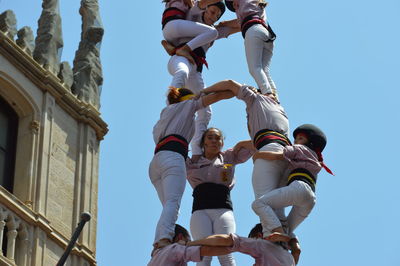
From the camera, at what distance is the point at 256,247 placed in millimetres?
18516

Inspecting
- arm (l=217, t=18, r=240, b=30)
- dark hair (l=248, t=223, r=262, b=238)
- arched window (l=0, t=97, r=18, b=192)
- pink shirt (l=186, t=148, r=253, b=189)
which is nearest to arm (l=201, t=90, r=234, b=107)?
pink shirt (l=186, t=148, r=253, b=189)

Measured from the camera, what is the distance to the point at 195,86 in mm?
21578

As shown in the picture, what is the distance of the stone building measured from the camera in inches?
1080

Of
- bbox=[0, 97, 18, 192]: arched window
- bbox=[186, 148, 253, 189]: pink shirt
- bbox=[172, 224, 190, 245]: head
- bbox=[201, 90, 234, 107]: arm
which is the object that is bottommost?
bbox=[172, 224, 190, 245]: head

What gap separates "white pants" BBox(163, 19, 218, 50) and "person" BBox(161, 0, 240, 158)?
6 centimetres

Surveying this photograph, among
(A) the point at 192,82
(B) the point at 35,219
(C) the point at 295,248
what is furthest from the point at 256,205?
(B) the point at 35,219

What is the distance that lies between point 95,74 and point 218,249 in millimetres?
13139

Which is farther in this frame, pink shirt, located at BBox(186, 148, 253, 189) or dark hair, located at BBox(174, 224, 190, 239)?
pink shirt, located at BBox(186, 148, 253, 189)

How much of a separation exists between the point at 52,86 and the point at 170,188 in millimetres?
10955

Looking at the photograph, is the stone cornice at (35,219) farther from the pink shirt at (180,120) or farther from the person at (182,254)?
the person at (182,254)

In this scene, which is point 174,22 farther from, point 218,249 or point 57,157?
point 57,157

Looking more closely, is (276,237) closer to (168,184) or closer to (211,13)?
(168,184)

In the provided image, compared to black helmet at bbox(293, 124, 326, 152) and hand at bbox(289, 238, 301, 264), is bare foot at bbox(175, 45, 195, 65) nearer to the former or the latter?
black helmet at bbox(293, 124, 326, 152)

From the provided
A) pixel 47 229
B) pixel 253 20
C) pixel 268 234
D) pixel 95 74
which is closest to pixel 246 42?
pixel 253 20
